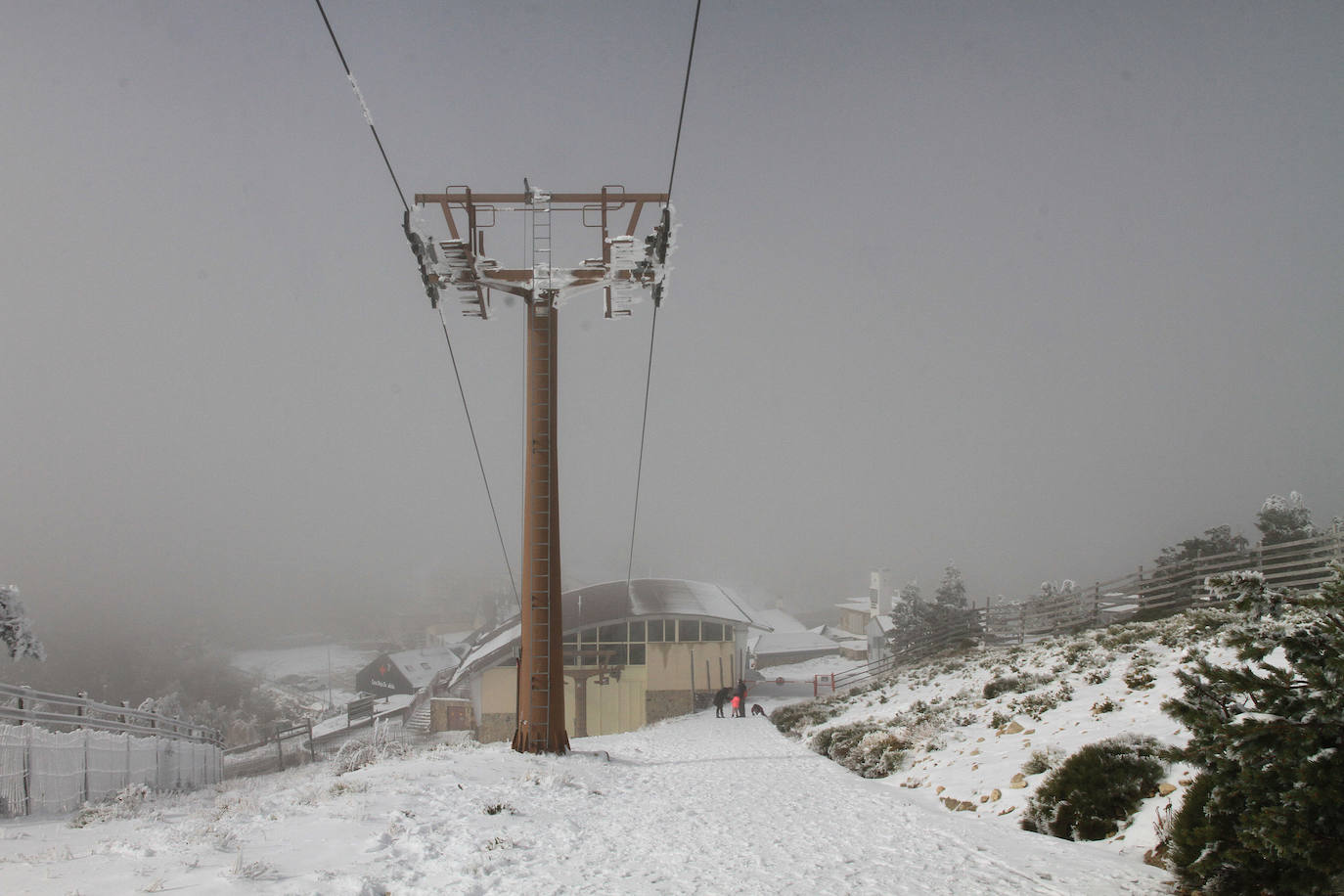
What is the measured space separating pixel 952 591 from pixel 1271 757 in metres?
61.7

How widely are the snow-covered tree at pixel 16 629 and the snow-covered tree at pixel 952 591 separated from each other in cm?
5827

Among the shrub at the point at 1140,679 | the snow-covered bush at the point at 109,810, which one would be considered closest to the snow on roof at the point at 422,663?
the snow-covered bush at the point at 109,810

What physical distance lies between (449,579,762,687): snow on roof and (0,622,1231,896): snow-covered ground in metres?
28.9

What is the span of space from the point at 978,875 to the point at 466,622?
18661 cm

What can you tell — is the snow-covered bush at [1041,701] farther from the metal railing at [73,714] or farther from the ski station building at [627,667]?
the ski station building at [627,667]

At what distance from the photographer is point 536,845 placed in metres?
8.09

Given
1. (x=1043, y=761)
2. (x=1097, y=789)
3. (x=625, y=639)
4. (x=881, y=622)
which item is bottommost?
(x=881, y=622)

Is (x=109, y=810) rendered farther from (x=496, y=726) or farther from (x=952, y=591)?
(x=952, y=591)

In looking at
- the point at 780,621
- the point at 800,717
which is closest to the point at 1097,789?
the point at 800,717

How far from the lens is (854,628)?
4815 inches

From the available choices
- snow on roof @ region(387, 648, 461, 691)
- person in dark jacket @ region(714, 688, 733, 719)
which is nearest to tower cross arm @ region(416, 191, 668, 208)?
person in dark jacket @ region(714, 688, 733, 719)

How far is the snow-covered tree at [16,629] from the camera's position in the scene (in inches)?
628

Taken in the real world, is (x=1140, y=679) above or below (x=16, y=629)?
below

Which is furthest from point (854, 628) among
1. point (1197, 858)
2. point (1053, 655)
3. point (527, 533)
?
point (1197, 858)
